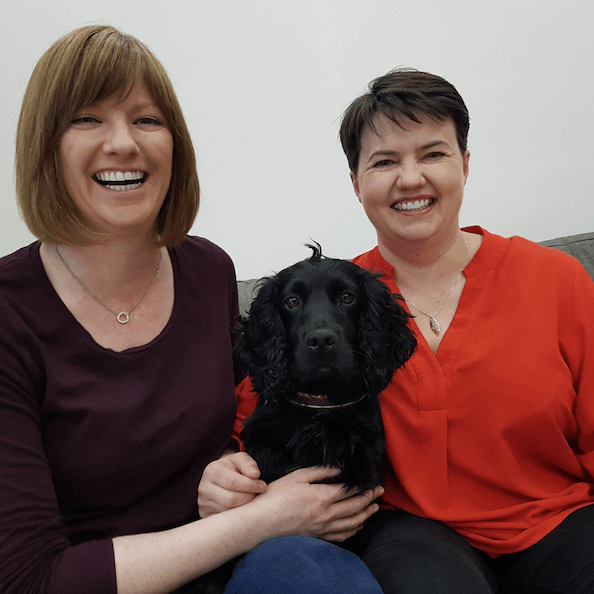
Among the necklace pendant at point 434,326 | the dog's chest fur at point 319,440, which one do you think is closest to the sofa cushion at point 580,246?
the necklace pendant at point 434,326


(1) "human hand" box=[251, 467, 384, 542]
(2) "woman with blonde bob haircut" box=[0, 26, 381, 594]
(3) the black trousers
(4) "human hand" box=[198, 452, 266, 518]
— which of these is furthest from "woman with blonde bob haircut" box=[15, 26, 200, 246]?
(3) the black trousers

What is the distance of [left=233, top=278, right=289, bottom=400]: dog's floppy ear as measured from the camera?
1240 mm

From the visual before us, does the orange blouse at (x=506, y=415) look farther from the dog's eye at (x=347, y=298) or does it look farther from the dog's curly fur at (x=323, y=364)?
the dog's eye at (x=347, y=298)

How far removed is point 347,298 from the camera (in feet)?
4.25

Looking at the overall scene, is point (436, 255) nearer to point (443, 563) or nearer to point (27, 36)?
point (443, 563)

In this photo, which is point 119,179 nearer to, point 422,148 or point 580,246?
point 422,148

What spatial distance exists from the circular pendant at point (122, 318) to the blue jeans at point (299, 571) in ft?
1.80

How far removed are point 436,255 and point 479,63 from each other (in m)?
1.18

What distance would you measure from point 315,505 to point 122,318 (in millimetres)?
572

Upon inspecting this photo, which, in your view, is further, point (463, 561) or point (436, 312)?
point (436, 312)

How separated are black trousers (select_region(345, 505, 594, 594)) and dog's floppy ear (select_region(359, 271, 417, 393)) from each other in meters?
0.32

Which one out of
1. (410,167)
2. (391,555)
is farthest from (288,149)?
(391,555)

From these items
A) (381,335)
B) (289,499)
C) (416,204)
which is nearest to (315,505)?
(289,499)

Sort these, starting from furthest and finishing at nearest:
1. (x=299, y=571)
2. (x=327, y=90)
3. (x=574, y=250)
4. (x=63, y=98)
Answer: (x=327, y=90), (x=574, y=250), (x=63, y=98), (x=299, y=571)
